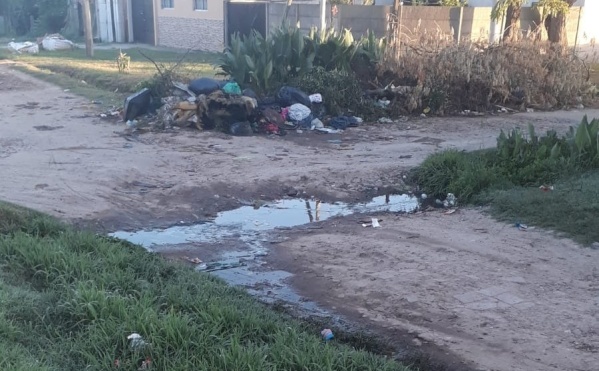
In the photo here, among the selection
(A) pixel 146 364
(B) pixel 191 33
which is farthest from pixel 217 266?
(B) pixel 191 33

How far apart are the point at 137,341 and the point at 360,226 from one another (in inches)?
141

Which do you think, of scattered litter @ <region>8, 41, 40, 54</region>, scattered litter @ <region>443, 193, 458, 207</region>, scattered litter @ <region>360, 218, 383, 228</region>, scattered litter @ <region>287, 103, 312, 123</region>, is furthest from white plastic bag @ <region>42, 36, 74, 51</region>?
scattered litter @ <region>360, 218, 383, 228</region>

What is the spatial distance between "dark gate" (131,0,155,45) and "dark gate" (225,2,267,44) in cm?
699

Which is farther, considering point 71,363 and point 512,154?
point 512,154

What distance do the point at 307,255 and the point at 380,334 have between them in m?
1.73

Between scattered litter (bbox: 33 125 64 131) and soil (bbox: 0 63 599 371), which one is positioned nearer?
soil (bbox: 0 63 599 371)

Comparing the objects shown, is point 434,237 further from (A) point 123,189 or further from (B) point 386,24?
(B) point 386,24

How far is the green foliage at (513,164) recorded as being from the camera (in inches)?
321

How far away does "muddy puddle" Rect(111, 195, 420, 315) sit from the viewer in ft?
18.7

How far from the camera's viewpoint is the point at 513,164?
852 cm

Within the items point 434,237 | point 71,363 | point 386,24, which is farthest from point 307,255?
point 386,24

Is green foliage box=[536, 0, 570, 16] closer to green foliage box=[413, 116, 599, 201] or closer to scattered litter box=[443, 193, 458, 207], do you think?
green foliage box=[413, 116, 599, 201]

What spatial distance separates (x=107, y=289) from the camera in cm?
486

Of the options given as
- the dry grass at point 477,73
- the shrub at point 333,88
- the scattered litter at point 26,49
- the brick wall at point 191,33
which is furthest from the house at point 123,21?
the dry grass at point 477,73
